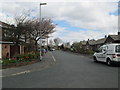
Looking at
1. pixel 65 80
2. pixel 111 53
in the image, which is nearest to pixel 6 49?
pixel 65 80

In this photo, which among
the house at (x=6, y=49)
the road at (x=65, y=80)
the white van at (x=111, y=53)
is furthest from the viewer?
the house at (x=6, y=49)

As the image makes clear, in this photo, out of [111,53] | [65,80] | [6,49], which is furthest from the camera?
[6,49]

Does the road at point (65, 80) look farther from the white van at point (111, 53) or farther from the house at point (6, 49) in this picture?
the house at point (6, 49)

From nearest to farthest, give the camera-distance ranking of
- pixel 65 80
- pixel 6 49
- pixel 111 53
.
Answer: pixel 65 80, pixel 111 53, pixel 6 49

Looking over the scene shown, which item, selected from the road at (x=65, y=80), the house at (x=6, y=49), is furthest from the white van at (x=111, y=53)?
the house at (x=6, y=49)

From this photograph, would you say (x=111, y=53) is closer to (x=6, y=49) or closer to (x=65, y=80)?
(x=65, y=80)

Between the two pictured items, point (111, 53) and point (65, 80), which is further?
point (111, 53)

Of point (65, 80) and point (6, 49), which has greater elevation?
point (6, 49)

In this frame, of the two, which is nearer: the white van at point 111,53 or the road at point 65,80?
the road at point 65,80

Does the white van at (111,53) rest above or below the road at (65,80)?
above

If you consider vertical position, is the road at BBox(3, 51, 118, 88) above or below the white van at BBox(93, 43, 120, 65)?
below

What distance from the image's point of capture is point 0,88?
5395mm

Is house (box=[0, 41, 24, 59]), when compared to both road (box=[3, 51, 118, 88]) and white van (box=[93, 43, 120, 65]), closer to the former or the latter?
road (box=[3, 51, 118, 88])

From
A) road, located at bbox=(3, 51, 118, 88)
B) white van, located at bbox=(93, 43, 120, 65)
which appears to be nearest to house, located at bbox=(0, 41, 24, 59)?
road, located at bbox=(3, 51, 118, 88)
